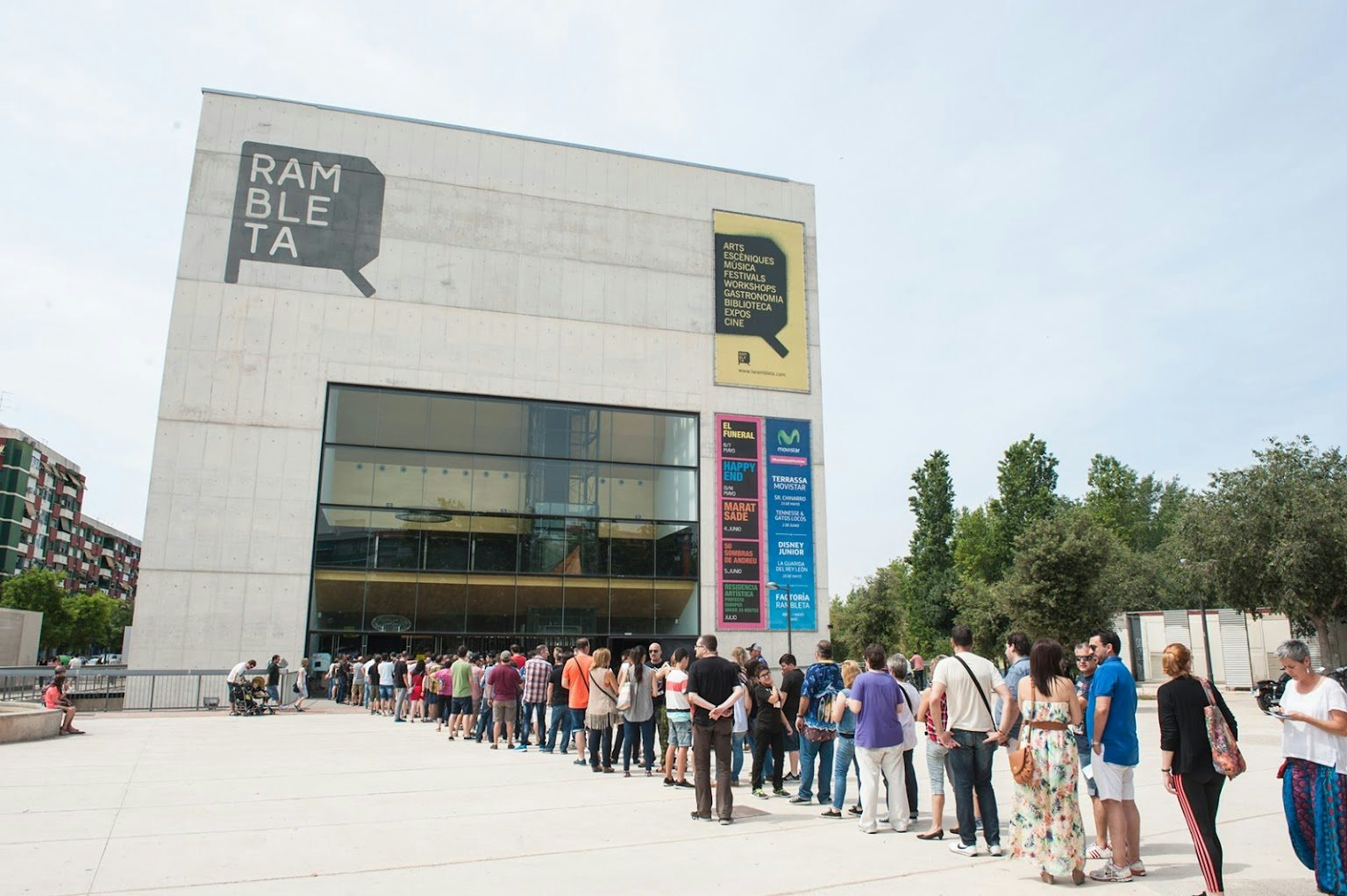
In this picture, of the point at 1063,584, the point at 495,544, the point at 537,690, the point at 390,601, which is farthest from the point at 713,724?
the point at 1063,584

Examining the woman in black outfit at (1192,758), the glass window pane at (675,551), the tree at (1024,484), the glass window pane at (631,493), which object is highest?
the tree at (1024,484)

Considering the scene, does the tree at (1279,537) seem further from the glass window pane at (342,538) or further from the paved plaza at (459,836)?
the glass window pane at (342,538)

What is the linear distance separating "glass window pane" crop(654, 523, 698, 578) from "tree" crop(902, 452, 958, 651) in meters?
35.1

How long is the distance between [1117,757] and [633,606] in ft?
76.2

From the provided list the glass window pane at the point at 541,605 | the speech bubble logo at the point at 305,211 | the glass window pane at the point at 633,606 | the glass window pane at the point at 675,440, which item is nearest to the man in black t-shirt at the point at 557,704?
the glass window pane at the point at 541,605

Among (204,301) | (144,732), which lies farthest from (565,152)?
(144,732)

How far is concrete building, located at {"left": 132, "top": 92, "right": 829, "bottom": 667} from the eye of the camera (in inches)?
1048

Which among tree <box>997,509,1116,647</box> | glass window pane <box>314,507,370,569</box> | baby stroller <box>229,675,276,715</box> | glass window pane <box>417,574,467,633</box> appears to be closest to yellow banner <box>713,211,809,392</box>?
tree <box>997,509,1116,647</box>

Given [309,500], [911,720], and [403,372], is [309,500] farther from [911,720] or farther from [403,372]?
[911,720]

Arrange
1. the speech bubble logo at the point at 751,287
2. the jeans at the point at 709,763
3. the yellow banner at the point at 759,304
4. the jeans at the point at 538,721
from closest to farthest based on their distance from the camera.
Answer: the jeans at the point at 709,763
the jeans at the point at 538,721
the yellow banner at the point at 759,304
the speech bubble logo at the point at 751,287

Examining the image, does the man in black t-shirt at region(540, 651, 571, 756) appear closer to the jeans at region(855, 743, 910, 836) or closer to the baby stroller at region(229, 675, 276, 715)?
the jeans at region(855, 743, 910, 836)

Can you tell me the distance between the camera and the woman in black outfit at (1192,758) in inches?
223

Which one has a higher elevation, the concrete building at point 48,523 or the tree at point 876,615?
the concrete building at point 48,523

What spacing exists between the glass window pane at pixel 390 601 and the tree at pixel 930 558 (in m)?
41.8
